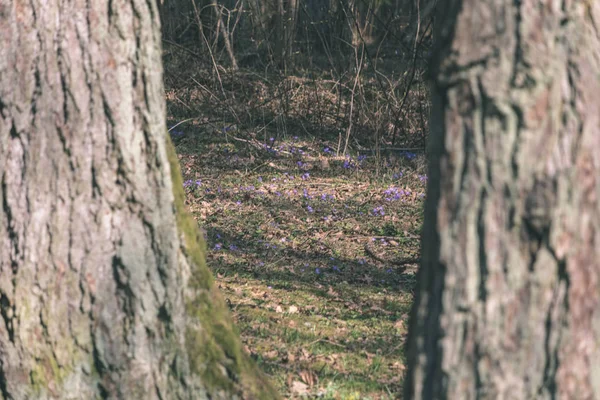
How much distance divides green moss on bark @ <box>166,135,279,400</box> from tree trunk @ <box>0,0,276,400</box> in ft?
0.06

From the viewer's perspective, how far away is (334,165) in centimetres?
1139

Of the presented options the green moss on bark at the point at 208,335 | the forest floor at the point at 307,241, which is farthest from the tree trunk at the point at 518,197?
the forest floor at the point at 307,241

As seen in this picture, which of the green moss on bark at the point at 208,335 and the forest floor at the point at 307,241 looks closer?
the green moss on bark at the point at 208,335

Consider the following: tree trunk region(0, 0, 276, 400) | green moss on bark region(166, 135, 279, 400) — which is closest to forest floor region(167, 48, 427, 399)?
green moss on bark region(166, 135, 279, 400)

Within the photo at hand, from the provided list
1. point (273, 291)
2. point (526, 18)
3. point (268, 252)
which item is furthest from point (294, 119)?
point (526, 18)

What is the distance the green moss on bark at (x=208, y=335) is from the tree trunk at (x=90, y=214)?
18mm

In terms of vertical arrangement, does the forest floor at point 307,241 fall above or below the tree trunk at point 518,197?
below

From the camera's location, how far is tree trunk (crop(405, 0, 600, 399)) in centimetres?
193

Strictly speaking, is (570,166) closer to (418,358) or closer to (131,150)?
(418,358)

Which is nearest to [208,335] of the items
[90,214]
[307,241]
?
[90,214]

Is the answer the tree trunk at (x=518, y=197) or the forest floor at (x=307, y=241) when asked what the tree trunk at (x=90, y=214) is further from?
the forest floor at (x=307, y=241)

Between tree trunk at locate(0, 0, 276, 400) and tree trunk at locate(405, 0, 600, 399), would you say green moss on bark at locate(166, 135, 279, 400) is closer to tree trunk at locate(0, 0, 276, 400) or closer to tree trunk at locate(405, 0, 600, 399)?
tree trunk at locate(0, 0, 276, 400)

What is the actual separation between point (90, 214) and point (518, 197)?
60.9 inches

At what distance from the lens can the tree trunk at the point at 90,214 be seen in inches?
109
